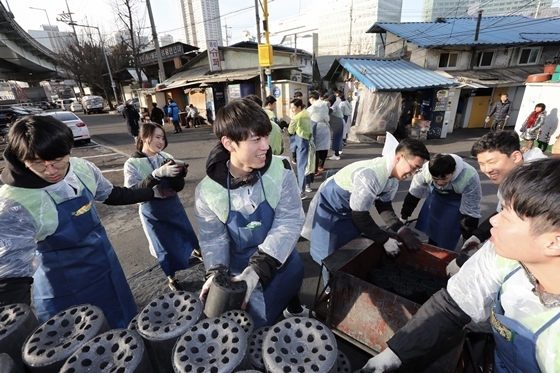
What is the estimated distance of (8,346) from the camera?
1.04 m

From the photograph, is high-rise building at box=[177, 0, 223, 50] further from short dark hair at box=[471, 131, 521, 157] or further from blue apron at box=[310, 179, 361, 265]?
short dark hair at box=[471, 131, 521, 157]

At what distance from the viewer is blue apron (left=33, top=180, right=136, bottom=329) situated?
1859 millimetres

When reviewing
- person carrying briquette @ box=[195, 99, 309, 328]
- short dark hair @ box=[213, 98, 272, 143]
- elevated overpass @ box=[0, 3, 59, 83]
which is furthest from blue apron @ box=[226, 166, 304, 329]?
elevated overpass @ box=[0, 3, 59, 83]

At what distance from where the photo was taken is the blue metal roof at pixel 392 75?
10656 millimetres

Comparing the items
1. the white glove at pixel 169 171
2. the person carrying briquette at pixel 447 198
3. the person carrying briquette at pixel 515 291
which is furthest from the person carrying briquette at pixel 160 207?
the person carrying briquette at pixel 447 198

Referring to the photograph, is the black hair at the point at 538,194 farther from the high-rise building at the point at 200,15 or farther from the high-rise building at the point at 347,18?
the high-rise building at the point at 347,18

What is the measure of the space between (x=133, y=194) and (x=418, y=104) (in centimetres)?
1263

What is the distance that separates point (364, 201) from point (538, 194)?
1.48 m

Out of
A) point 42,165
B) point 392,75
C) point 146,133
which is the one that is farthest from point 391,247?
point 392,75

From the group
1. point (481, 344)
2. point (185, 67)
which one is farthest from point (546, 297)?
point (185, 67)

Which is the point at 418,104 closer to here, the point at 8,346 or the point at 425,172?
the point at 425,172

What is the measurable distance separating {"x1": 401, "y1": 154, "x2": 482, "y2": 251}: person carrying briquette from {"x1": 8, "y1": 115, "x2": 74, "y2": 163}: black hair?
327cm

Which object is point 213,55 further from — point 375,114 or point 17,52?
point 17,52

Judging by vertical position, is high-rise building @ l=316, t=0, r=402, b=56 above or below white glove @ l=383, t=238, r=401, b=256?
above
